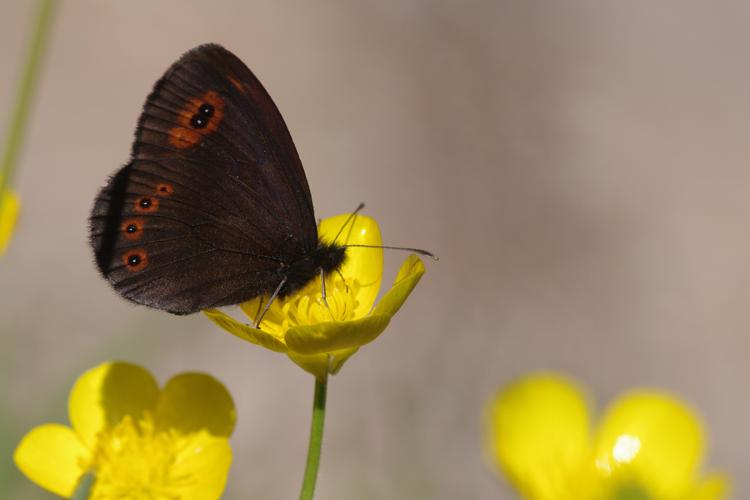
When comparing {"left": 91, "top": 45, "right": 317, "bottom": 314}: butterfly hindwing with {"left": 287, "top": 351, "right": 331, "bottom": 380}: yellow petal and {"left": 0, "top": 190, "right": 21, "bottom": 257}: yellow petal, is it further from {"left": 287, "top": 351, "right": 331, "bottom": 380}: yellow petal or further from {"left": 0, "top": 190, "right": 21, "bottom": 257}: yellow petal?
{"left": 287, "top": 351, "right": 331, "bottom": 380}: yellow petal

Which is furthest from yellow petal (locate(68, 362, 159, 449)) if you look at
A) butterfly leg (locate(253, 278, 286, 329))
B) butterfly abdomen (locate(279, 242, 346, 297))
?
butterfly abdomen (locate(279, 242, 346, 297))

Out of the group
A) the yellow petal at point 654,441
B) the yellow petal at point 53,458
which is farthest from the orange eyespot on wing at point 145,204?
the yellow petal at point 654,441

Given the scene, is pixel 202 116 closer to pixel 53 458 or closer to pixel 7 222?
pixel 7 222

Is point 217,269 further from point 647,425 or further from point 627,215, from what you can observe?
point 627,215

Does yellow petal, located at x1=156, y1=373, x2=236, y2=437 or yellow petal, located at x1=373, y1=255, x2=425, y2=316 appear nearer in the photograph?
yellow petal, located at x1=373, y1=255, x2=425, y2=316

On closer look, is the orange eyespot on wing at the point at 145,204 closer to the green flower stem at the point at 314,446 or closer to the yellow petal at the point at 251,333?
the yellow petal at the point at 251,333
